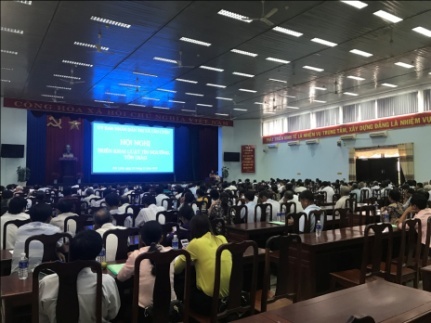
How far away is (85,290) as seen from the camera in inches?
73.8

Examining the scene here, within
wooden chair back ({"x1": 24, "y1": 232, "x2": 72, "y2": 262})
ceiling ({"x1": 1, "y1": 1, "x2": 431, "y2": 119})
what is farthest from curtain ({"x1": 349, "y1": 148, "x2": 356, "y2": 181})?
wooden chair back ({"x1": 24, "y1": 232, "x2": 72, "y2": 262})

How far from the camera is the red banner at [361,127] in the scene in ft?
36.9

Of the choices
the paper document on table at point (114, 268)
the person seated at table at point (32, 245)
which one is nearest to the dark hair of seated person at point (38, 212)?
the person seated at table at point (32, 245)

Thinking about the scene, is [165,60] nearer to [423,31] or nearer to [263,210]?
[263,210]

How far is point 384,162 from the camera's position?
12.4m

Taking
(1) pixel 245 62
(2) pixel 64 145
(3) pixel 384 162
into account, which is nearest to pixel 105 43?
(1) pixel 245 62

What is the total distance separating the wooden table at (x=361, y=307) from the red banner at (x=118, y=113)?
36.5 ft

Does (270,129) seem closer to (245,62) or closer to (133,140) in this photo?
(133,140)

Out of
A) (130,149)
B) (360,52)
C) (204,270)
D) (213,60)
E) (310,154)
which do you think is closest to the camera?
(204,270)

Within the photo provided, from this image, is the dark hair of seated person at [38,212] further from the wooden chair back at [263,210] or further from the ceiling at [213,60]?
the wooden chair back at [263,210]

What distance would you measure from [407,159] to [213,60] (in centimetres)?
767

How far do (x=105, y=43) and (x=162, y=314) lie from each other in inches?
242

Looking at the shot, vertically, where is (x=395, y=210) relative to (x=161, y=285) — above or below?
above

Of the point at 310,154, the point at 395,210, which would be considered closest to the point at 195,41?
the point at 395,210
